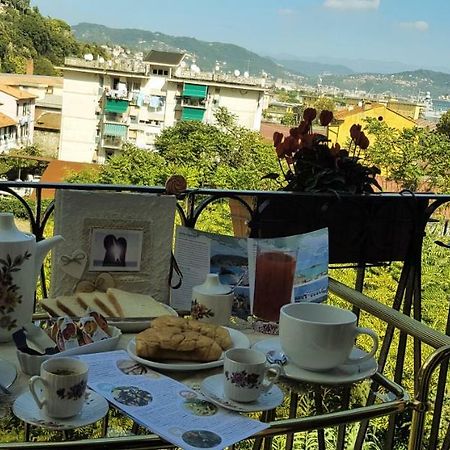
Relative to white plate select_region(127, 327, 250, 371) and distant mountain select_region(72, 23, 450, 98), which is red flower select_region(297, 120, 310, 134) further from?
distant mountain select_region(72, 23, 450, 98)

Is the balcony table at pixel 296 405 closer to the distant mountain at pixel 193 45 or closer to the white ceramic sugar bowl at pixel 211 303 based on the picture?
the white ceramic sugar bowl at pixel 211 303

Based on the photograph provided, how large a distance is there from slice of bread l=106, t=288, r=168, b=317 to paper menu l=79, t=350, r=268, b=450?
0.18 metres

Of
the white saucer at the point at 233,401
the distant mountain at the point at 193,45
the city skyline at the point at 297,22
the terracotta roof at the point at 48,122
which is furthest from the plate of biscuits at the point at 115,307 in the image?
the city skyline at the point at 297,22

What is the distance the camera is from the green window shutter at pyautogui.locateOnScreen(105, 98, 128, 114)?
28.7 metres

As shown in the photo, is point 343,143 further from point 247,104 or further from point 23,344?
point 247,104

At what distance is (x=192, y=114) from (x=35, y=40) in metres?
12.3

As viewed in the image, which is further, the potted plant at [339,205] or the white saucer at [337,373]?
the potted plant at [339,205]

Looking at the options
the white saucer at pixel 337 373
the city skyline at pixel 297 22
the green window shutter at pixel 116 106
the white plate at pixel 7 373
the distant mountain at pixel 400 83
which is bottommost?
the green window shutter at pixel 116 106

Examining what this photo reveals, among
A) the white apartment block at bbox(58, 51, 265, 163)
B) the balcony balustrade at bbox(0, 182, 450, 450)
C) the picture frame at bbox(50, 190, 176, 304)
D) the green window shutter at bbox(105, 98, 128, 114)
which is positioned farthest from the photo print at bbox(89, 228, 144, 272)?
the green window shutter at bbox(105, 98, 128, 114)

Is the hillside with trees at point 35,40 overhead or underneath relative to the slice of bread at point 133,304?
overhead

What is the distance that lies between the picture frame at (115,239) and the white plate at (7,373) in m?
0.28

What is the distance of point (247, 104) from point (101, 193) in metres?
27.3

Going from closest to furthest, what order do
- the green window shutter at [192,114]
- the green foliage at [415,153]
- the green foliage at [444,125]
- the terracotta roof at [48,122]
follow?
1. the green foliage at [415,153]
2. the green foliage at [444,125]
3. the green window shutter at [192,114]
4. the terracotta roof at [48,122]

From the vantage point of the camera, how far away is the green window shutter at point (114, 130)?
96.6 ft
